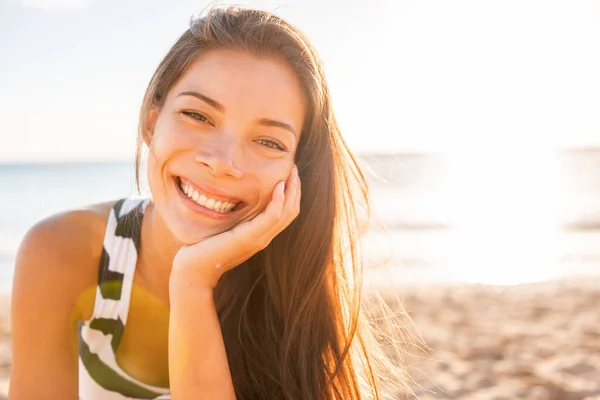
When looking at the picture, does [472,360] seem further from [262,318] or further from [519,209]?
[519,209]

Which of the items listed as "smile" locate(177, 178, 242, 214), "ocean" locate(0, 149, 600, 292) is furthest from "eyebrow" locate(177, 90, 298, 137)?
"ocean" locate(0, 149, 600, 292)

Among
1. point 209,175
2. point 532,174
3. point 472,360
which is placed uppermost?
point 532,174

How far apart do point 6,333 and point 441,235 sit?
1101 centimetres

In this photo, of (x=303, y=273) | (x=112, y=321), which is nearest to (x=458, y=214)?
(x=303, y=273)

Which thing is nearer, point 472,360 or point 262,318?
point 262,318

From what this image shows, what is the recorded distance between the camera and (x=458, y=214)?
20109 mm

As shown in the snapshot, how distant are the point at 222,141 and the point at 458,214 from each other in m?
18.2

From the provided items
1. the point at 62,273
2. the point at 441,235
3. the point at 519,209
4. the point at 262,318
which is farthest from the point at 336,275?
the point at 519,209

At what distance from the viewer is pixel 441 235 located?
16.0 metres

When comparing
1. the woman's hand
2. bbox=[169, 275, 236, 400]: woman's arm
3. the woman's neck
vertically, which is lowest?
bbox=[169, 275, 236, 400]: woman's arm

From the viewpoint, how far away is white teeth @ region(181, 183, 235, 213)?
9.77 feet

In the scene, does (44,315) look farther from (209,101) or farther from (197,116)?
(209,101)

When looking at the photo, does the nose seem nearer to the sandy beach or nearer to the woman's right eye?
the woman's right eye

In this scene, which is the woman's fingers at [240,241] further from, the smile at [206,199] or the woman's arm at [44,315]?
the woman's arm at [44,315]
